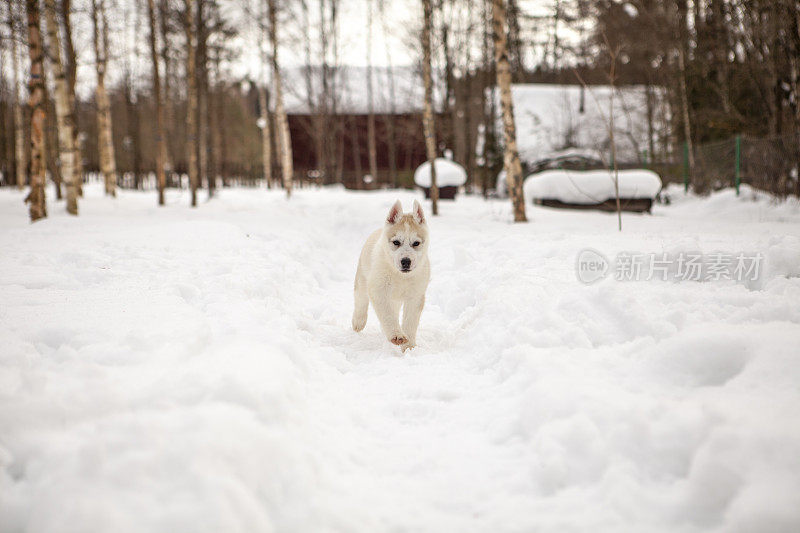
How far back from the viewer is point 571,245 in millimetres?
7258

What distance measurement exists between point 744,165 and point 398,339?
A: 634 inches

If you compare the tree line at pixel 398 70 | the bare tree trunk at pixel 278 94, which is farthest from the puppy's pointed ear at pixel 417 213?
the bare tree trunk at pixel 278 94

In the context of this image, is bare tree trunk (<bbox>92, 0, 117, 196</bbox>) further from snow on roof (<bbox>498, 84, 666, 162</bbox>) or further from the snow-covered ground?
snow on roof (<bbox>498, 84, 666, 162</bbox>)

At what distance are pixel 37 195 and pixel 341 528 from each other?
11.5 metres

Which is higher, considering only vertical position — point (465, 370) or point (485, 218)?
point (485, 218)

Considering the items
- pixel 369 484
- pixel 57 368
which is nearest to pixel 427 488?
pixel 369 484

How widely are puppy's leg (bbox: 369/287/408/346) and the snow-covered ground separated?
0.14 meters

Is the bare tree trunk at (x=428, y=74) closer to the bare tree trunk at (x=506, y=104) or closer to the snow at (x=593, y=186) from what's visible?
the bare tree trunk at (x=506, y=104)

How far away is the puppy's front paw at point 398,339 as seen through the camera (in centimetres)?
468

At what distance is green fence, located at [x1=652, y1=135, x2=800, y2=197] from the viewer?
531 inches

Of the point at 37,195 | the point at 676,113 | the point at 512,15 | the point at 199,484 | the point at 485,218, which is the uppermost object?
the point at 512,15

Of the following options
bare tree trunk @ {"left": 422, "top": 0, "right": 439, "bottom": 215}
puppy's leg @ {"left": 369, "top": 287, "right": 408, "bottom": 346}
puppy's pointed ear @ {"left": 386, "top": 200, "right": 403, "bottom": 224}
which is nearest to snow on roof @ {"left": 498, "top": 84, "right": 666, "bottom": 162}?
bare tree trunk @ {"left": 422, "top": 0, "right": 439, "bottom": 215}

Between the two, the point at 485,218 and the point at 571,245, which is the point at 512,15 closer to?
the point at 485,218

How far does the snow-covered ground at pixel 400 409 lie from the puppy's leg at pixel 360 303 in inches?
5.9
